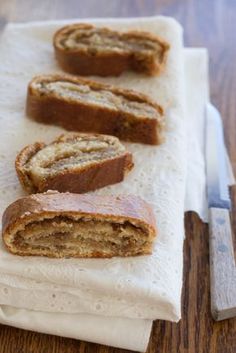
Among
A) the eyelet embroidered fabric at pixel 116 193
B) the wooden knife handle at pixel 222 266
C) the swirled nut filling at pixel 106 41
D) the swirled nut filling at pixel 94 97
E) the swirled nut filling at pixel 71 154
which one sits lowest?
the wooden knife handle at pixel 222 266

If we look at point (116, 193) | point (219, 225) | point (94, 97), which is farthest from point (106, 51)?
point (219, 225)

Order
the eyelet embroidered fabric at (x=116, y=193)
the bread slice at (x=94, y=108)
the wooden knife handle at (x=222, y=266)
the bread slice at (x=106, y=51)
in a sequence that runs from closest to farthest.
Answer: the eyelet embroidered fabric at (x=116, y=193)
the wooden knife handle at (x=222, y=266)
the bread slice at (x=94, y=108)
the bread slice at (x=106, y=51)

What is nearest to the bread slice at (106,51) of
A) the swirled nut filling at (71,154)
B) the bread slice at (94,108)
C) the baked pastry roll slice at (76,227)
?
the bread slice at (94,108)

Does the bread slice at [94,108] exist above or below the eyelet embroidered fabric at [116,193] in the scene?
above

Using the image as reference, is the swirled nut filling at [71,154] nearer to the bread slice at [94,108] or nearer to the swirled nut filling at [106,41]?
the bread slice at [94,108]

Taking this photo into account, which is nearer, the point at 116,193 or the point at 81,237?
the point at 81,237

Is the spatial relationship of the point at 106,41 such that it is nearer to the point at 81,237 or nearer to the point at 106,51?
the point at 106,51

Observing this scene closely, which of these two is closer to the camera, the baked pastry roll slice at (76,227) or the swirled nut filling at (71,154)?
the baked pastry roll slice at (76,227)
